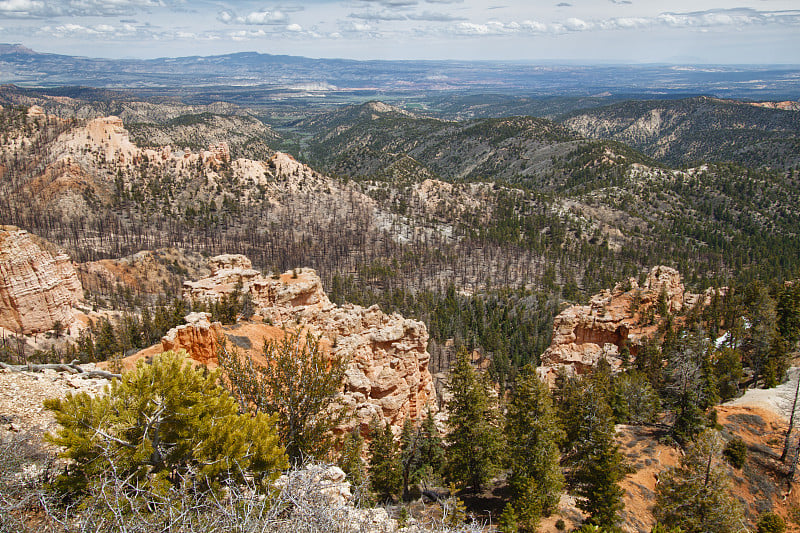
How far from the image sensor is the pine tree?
25047mm

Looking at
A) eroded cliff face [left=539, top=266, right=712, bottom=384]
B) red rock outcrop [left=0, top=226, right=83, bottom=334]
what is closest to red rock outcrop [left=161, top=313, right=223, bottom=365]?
red rock outcrop [left=0, top=226, right=83, bottom=334]

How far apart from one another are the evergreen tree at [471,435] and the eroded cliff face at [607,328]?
74.6ft

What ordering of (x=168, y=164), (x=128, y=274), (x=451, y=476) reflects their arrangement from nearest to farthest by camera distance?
1. (x=451, y=476)
2. (x=128, y=274)
3. (x=168, y=164)

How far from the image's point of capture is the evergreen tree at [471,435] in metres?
28.6

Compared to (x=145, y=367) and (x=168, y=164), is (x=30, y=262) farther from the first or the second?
(x=168, y=164)

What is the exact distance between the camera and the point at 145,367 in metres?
14.8

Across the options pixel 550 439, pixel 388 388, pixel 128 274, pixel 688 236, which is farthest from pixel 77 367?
pixel 688 236

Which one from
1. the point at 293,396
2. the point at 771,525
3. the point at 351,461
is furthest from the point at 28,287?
the point at 771,525

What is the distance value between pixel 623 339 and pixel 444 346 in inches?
1532

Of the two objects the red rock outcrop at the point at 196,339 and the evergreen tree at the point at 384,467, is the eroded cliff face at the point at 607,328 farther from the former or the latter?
the red rock outcrop at the point at 196,339

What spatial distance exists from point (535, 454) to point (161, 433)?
769 inches

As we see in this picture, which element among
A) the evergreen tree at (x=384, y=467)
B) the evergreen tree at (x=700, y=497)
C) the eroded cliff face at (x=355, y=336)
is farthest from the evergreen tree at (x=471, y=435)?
the evergreen tree at (x=700, y=497)

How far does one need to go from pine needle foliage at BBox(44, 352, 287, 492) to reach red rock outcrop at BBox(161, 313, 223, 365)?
48.4 feet

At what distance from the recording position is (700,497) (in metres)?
23.5
